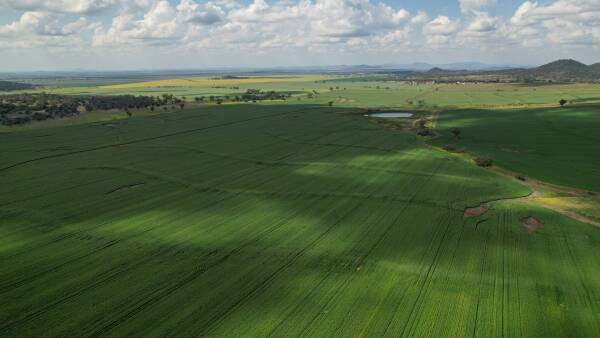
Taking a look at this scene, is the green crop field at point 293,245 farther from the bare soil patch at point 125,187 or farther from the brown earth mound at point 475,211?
the brown earth mound at point 475,211

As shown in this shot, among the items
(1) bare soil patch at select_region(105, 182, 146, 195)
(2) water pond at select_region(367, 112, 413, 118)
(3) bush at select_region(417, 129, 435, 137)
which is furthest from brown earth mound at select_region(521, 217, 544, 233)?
(2) water pond at select_region(367, 112, 413, 118)

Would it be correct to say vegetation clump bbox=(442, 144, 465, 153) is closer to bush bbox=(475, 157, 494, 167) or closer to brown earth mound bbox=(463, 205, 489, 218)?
bush bbox=(475, 157, 494, 167)

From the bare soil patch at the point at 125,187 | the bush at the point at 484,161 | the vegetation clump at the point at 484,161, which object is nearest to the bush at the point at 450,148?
the vegetation clump at the point at 484,161

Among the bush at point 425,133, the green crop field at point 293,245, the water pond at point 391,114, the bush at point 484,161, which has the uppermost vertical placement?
the water pond at point 391,114

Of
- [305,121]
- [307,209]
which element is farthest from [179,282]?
[305,121]

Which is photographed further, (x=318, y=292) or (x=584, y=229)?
(x=584, y=229)

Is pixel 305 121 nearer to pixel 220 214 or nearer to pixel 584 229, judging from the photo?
pixel 220 214
